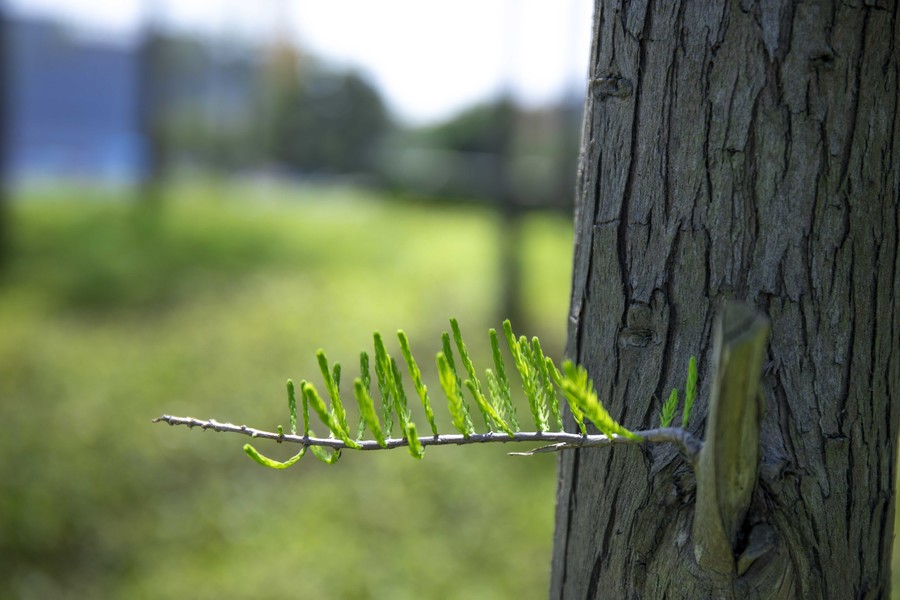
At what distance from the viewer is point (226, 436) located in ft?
17.2

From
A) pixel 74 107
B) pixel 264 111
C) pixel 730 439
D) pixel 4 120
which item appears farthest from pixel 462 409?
pixel 74 107

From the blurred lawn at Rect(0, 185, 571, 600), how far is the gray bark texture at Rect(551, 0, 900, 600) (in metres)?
2.95

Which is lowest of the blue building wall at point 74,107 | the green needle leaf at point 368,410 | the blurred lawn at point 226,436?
the blurred lawn at point 226,436

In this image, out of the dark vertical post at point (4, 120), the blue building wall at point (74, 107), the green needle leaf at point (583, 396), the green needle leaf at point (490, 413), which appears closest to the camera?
the green needle leaf at point (583, 396)

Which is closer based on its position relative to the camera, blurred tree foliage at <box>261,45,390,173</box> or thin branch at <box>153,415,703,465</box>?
thin branch at <box>153,415,703,465</box>

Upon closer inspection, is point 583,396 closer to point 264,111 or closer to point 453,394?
point 453,394

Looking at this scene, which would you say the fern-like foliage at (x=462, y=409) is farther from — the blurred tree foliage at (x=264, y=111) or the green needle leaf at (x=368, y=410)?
the blurred tree foliage at (x=264, y=111)

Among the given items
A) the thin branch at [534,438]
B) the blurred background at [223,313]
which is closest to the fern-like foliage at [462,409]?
the thin branch at [534,438]

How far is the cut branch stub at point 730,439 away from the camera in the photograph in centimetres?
73

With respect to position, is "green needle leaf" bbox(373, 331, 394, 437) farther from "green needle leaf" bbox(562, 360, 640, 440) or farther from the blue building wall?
the blue building wall

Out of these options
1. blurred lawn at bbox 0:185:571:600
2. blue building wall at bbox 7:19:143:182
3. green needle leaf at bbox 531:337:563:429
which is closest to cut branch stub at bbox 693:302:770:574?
green needle leaf at bbox 531:337:563:429

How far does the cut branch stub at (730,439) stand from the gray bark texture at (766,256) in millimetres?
45

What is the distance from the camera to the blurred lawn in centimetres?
392

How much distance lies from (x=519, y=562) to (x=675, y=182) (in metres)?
3.33
